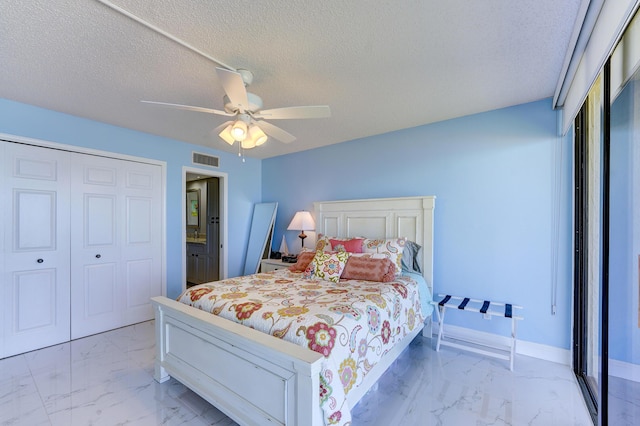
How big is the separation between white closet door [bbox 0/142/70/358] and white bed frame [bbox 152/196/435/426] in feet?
5.33

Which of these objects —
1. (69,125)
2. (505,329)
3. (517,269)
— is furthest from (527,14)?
(69,125)

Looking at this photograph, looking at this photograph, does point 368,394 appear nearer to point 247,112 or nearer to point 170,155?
point 247,112

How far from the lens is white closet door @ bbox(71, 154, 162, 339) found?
321 centimetres

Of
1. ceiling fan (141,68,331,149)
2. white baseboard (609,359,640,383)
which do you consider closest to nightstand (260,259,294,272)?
ceiling fan (141,68,331,149)

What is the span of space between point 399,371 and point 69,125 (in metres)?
4.16

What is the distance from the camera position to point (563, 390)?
2.20m

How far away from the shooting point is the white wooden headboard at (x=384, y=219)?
126 inches

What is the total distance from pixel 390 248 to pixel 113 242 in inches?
128

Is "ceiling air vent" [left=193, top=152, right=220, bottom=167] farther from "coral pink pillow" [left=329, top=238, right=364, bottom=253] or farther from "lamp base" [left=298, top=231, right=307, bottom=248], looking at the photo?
"coral pink pillow" [left=329, top=238, right=364, bottom=253]

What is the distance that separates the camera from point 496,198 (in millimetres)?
2936

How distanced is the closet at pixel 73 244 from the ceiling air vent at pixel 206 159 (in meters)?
0.58

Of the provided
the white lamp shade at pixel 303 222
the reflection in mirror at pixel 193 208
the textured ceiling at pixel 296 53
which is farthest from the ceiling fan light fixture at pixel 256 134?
the reflection in mirror at pixel 193 208

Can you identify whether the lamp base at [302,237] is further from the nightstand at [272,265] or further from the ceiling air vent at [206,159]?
the ceiling air vent at [206,159]

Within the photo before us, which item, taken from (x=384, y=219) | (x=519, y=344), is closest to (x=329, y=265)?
(x=384, y=219)
